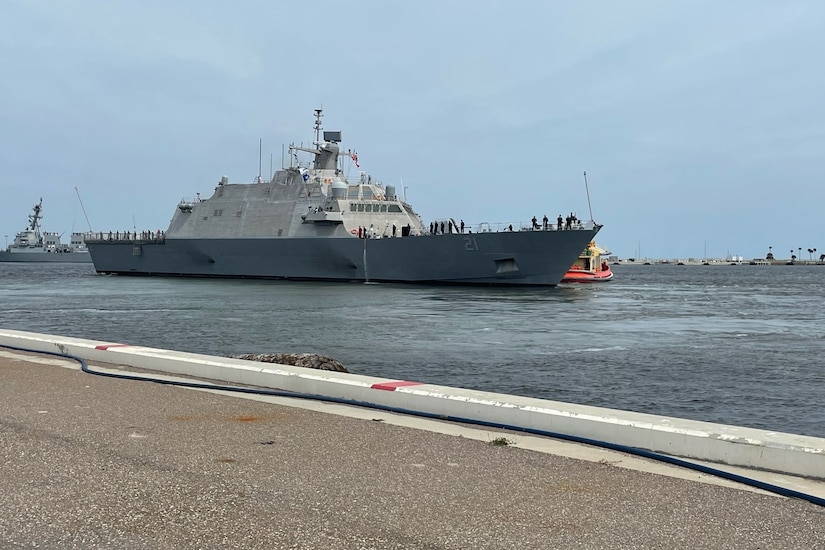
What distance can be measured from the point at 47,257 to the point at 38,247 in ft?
10.1

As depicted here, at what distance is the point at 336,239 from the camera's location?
141ft

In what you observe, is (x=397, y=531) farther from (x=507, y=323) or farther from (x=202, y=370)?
(x=507, y=323)

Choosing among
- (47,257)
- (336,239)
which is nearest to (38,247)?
(47,257)

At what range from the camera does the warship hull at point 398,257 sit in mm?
38531

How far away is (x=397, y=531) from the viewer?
3533mm

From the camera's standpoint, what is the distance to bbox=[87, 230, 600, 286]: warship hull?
126 feet

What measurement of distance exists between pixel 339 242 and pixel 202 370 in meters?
35.3

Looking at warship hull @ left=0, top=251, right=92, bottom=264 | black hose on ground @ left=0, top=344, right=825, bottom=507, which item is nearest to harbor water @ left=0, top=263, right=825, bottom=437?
black hose on ground @ left=0, top=344, right=825, bottom=507

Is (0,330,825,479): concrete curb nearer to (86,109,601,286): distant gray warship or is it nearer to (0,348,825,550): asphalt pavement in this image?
(0,348,825,550): asphalt pavement

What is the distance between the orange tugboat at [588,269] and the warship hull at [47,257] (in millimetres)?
71860

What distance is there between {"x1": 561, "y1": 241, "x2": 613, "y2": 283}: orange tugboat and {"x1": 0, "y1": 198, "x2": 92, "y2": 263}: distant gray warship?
73757 mm

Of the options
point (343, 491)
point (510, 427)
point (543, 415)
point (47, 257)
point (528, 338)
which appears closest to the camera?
point (343, 491)

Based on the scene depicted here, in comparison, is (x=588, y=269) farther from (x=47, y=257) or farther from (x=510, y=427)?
(x=47, y=257)

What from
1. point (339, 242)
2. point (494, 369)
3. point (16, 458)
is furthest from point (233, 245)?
point (16, 458)
